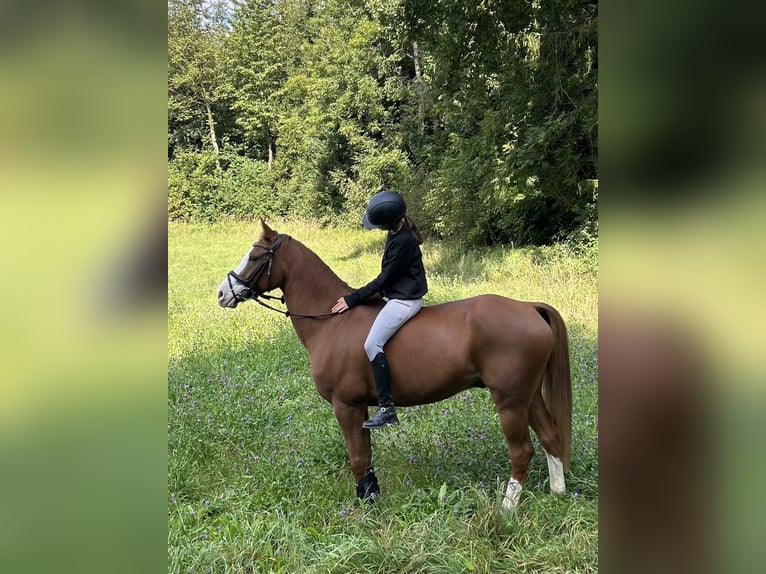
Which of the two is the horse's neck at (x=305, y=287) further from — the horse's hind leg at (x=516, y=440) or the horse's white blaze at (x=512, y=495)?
the horse's white blaze at (x=512, y=495)

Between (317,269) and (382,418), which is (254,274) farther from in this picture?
(382,418)

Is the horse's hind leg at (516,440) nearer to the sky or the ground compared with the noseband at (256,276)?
nearer to the ground

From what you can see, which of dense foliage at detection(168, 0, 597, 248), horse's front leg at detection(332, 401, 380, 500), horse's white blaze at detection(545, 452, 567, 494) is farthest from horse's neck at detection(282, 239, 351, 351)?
dense foliage at detection(168, 0, 597, 248)

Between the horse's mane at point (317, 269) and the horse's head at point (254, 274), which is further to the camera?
the horse's mane at point (317, 269)

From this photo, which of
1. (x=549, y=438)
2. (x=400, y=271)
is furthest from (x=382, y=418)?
(x=549, y=438)

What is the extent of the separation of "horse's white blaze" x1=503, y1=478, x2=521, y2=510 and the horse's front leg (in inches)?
37.4

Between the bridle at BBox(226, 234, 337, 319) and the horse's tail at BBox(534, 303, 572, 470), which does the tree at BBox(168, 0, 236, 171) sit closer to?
the bridle at BBox(226, 234, 337, 319)

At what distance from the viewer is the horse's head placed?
3926 millimetres

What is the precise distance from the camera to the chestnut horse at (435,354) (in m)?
3.63

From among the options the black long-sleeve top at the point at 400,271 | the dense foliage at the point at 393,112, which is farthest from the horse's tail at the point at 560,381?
the dense foliage at the point at 393,112
